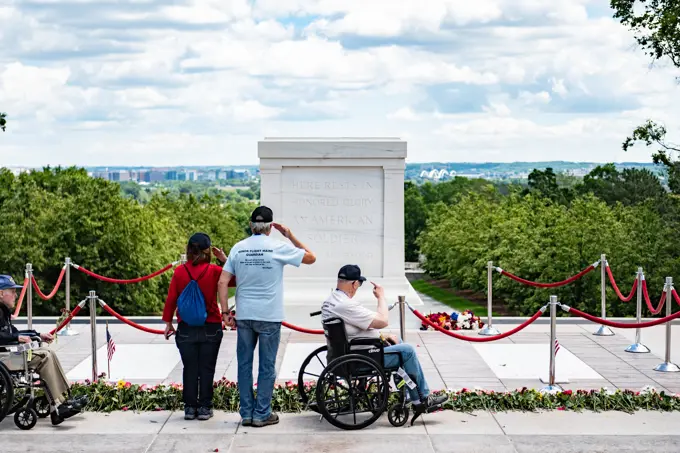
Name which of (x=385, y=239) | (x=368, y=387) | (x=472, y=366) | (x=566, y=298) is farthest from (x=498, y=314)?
(x=368, y=387)

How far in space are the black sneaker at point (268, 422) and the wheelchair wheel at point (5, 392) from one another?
1993 mm

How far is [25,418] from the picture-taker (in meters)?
8.39

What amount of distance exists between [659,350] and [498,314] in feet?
40.8

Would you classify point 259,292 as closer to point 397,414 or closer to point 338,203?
point 397,414

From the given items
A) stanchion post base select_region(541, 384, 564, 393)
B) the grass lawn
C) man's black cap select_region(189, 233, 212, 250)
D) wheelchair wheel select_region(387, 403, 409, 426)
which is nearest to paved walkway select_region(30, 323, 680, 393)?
stanchion post base select_region(541, 384, 564, 393)

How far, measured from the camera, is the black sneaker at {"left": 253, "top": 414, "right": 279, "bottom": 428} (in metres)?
8.52

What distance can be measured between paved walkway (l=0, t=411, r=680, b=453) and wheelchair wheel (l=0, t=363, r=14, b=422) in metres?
0.20

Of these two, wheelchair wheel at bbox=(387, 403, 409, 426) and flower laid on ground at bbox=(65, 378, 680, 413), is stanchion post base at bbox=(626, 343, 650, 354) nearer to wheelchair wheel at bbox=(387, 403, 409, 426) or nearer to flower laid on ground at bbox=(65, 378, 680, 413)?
flower laid on ground at bbox=(65, 378, 680, 413)

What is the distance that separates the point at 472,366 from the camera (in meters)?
11.2

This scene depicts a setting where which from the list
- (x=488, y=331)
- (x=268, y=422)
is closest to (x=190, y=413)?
(x=268, y=422)

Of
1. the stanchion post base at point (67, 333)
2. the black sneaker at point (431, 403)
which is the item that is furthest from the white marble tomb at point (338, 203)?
the black sneaker at point (431, 403)

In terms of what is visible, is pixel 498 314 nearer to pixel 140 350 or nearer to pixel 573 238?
pixel 573 238

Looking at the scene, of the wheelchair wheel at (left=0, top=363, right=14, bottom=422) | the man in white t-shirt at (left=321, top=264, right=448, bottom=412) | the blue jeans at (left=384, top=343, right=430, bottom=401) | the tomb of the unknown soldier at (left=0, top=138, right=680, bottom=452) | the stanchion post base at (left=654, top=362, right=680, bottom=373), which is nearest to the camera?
the wheelchair wheel at (left=0, top=363, right=14, bottom=422)

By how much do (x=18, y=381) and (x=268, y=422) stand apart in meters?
2.10
